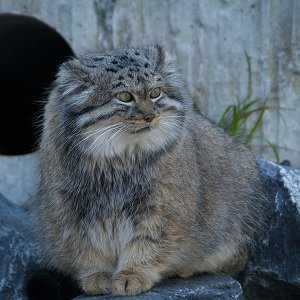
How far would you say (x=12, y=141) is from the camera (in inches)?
344

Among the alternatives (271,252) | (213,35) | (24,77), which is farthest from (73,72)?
(24,77)

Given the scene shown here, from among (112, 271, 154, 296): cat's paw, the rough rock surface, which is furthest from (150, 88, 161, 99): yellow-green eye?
the rough rock surface

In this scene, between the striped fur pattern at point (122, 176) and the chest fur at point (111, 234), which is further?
the chest fur at point (111, 234)

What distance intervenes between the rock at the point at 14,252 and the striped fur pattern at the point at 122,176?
53cm

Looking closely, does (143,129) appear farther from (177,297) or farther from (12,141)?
(12,141)

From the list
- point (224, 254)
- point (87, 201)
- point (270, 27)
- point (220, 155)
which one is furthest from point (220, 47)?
point (87, 201)

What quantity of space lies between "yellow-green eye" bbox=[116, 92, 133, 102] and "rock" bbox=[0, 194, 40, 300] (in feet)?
5.04

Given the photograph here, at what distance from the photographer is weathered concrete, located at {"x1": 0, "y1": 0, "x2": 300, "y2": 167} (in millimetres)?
7230

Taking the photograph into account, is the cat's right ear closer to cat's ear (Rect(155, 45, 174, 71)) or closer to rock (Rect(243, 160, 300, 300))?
cat's ear (Rect(155, 45, 174, 71))

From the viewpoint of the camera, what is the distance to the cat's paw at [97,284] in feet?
15.9

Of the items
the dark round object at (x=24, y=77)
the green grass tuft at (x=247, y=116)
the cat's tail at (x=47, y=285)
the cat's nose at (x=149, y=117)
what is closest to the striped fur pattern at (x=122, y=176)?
the cat's nose at (x=149, y=117)

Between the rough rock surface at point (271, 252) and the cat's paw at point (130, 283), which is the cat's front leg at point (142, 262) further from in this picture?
the rough rock surface at point (271, 252)

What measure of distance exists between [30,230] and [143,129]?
1594 mm

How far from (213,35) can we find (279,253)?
7.78ft
